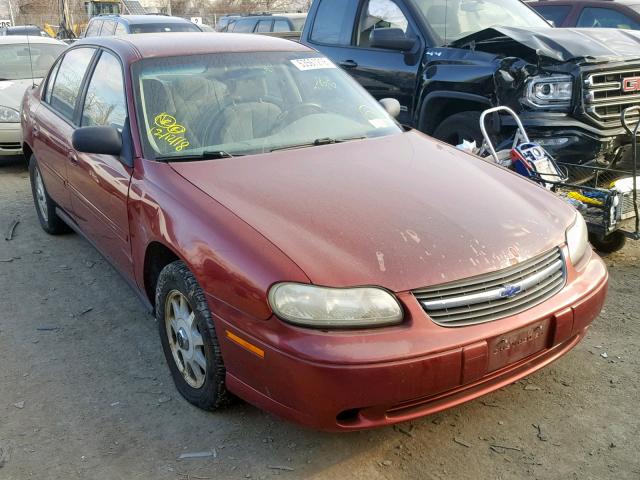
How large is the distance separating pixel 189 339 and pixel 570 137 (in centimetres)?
322

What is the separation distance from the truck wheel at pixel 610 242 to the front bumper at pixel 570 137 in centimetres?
56

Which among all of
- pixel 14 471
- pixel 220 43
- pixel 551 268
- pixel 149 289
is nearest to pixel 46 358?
pixel 149 289

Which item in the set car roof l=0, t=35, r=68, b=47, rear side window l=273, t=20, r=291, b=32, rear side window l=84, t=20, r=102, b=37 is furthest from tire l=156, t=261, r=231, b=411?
rear side window l=273, t=20, r=291, b=32

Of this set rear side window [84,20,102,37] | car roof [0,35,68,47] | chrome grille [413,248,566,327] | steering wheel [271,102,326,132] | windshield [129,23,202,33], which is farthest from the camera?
rear side window [84,20,102,37]

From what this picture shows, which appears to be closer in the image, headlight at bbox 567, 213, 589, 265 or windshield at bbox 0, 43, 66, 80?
headlight at bbox 567, 213, 589, 265

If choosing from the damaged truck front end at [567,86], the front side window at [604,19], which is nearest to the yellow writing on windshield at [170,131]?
the damaged truck front end at [567,86]

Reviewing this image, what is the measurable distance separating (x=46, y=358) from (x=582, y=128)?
12.7 feet

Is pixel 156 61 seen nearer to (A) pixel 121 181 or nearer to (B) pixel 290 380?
(A) pixel 121 181

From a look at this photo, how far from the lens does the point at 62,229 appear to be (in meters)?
5.49

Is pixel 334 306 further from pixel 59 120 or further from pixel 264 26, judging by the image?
pixel 264 26

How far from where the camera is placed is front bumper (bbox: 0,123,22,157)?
25.0ft

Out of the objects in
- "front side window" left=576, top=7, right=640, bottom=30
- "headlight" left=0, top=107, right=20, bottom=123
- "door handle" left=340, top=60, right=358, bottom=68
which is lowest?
"headlight" left=0, top=107, right=20, bottom=123

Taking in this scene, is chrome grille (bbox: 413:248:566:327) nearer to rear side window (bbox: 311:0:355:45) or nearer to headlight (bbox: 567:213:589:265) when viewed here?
headlight (bbox: 567:213:589:265)

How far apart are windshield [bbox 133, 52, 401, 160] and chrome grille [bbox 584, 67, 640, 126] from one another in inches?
65.3
